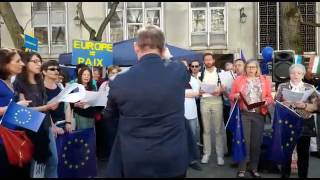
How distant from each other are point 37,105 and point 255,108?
3.00 m

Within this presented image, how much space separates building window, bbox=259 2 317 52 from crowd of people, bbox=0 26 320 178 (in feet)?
48.1

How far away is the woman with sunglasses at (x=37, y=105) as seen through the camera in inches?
174

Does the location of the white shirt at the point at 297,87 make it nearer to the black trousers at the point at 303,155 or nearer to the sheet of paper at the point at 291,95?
the sheet of paper at the point at 291,95

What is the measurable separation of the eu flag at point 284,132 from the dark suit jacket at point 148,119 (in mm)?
3139

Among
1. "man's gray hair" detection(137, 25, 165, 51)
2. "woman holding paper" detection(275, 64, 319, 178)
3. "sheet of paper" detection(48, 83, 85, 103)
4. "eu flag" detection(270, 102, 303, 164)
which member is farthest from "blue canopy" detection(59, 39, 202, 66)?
"man's gray hair" detection(137, 25, 165, 51)

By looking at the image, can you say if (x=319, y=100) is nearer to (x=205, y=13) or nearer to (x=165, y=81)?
(x=165, y=81)

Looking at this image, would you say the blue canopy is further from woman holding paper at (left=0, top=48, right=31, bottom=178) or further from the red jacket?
woman holding paper at (left=0, top=48, right=31, bottom=178)

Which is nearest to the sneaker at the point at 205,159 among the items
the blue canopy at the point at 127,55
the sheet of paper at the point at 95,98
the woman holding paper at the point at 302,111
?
the woman holding paper at the point at 302,111

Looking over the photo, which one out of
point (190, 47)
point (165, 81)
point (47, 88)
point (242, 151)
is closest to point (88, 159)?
point (47, 88)

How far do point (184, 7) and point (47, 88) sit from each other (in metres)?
18.0

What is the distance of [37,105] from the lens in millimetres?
4668

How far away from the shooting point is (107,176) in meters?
2.90

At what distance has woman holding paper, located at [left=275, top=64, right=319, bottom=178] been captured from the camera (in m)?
5.42

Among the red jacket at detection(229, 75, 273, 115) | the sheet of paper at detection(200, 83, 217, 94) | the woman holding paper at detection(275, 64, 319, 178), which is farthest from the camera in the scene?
the sheet of paper at detection(200, 83, 217, 94)
